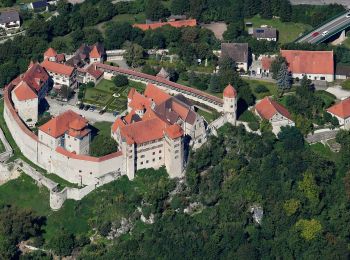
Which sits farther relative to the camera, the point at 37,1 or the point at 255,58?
the point at 37,1

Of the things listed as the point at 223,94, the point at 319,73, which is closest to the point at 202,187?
the point at 223,94

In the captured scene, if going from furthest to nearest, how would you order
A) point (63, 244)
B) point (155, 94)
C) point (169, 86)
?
point (169, 86) < point (155, 94) < point (63, 244)

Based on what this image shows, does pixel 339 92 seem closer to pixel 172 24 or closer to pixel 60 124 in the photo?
pixel 172 24

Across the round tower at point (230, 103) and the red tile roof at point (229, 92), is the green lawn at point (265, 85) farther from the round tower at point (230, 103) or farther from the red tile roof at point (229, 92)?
the red tile roof at point (229, 92)

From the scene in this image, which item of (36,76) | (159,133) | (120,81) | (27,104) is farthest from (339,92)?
(27,104)

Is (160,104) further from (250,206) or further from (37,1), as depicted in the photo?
(37,1)

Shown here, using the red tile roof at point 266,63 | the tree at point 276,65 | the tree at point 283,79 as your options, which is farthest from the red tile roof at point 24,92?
the tree at point 276,65

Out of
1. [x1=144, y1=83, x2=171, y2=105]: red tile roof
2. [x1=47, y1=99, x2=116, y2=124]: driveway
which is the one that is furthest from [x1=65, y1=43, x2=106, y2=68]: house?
[x1=144, y1=83, x2=171, y2=105]: red tile roof
